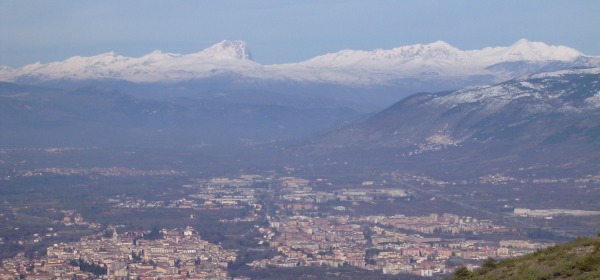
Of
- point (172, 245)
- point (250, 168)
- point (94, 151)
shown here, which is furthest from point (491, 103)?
point (172, 245)

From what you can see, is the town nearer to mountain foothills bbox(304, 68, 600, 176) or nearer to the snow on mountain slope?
mountain foothills bbox(304, 68, 600, 176)

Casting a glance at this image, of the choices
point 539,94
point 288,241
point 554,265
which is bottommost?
point 288,241

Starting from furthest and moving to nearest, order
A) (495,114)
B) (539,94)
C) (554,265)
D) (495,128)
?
(539,94) → (495,114) → (495,128) → (554,265)

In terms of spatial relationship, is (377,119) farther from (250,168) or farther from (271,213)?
(271,213)

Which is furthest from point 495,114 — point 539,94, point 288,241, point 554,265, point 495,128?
point 554,265

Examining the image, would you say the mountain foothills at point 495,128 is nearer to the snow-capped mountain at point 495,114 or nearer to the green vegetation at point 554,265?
the snow-capped mountain at point 495,114

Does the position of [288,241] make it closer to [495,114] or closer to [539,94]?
[495,114]

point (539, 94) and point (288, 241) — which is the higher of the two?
point (539, 94)
